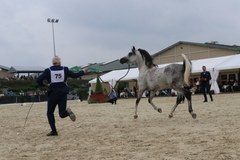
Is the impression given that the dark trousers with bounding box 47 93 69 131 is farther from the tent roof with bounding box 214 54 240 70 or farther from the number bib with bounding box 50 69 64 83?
the tent roof with bounding box 214 54 240 70

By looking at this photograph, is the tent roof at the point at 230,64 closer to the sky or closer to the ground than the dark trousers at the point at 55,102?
closer to the sky

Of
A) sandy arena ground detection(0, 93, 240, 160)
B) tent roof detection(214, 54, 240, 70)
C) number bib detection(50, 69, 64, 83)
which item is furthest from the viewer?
tent roof detection(214, 54, 240, 70)

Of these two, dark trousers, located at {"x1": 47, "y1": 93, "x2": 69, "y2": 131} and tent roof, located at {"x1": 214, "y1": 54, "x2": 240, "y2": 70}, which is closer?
dark trousers, located at {"x1": 47, "y1": 93, "x2": 69, "y2": 131}

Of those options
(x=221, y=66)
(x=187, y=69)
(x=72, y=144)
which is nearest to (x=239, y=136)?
(x=72, y=144)

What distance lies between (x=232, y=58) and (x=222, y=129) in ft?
84.5

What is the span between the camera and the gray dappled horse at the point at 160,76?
31.8ft

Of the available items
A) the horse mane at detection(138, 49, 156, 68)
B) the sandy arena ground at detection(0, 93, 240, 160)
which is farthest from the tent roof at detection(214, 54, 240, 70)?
the sandy arena ground at detection(0, 93, 240, 160)

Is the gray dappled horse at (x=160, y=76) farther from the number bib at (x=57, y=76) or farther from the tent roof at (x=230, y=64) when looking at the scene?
the tent roof at (x=230, y=64)

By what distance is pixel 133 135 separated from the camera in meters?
7.21

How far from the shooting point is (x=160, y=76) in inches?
403

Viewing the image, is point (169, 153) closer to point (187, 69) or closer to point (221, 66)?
point (187, 69)

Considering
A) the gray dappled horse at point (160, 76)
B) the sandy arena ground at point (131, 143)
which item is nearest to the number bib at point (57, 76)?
the sandy arena ground at point (131, 143)

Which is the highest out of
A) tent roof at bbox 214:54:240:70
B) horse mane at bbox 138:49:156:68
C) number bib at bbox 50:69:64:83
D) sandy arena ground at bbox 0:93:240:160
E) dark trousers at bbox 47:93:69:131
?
tent roof at bbox 214:54:240:70

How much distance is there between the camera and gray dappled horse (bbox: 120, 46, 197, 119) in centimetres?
969
